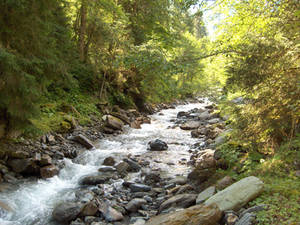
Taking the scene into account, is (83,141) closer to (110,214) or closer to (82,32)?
(110,214)

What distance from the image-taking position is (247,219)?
316 cm

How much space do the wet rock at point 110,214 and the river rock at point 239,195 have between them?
6.91ft

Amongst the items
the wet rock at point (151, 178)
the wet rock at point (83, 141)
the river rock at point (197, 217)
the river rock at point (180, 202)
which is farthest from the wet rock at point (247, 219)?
the wet rock at point (83, 141)

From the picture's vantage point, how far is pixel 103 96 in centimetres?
1597

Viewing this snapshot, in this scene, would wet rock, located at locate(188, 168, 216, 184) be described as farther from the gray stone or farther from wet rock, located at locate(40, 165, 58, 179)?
wet rock, located at locate(40, 165, 58, 179)

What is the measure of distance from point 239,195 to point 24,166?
18.2 ft

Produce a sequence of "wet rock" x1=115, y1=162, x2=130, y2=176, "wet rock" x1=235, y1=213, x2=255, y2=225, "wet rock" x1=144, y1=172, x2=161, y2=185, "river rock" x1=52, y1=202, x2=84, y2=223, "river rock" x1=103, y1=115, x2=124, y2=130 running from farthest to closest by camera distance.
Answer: "river rock" x1=103, y1=115, x2=124, y2=130 → "wet rock" x1=115, y1=162, x2=130, y2=176 → "wet rock" x1=144, y1=172, x2=161, y2=185 → "river rock" x1=52, y1=202, x2=84, y2=223 → "wet rock" x1=235, y1=213, x2=255, y2=225

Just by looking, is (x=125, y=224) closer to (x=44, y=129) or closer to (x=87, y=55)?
(x=44, y=129)

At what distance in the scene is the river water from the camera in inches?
193

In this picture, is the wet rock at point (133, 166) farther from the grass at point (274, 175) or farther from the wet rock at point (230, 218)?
the wet rock at point (230, 218)

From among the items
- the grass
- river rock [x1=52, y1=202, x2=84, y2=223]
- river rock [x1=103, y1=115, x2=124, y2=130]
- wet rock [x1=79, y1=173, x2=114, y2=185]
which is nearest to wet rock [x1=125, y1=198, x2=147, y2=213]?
river rock [x1=52, y1=202, x2=84, y2=223]

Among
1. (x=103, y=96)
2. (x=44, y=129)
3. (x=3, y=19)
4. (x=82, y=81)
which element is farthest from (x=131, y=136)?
(x=3, y=19)

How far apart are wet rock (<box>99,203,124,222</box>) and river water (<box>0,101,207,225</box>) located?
107 cm

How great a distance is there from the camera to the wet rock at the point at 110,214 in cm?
481
